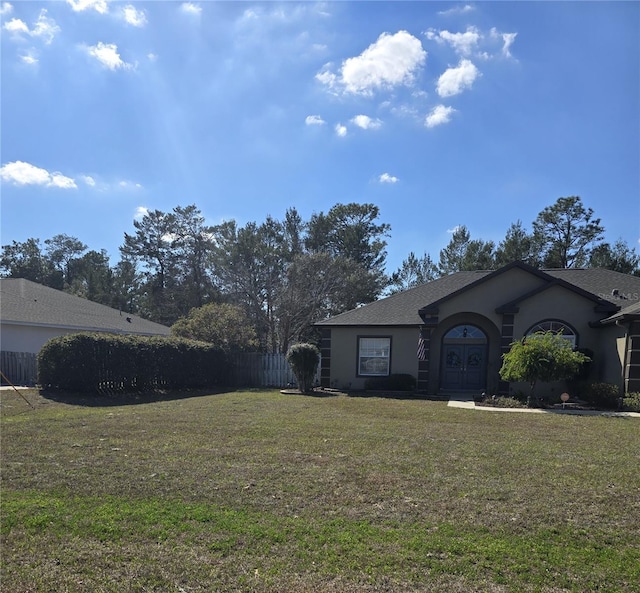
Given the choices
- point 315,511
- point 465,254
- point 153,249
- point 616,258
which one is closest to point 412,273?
point 465,254

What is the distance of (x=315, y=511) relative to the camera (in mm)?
4719

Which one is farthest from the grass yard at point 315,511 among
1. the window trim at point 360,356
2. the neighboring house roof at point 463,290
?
the window trim at point 360,356

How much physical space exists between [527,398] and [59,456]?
13.6 meters

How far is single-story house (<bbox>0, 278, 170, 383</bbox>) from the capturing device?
1950cm

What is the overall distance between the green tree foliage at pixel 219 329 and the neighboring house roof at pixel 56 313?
4147 mm

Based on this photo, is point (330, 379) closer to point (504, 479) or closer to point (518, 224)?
point (504, 479)

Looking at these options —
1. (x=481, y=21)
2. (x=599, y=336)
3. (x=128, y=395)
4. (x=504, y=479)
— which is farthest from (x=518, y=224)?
(x=504, y=479)

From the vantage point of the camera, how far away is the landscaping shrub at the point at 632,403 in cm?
1377

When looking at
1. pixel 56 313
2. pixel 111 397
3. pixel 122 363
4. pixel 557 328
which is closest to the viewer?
pixel 111 397

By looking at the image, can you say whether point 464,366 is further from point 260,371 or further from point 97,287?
point 97,287

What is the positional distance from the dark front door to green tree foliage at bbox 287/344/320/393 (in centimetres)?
514

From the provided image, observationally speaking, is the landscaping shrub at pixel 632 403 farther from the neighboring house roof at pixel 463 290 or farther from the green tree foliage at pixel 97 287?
the green tree foliage at pixel 97 287

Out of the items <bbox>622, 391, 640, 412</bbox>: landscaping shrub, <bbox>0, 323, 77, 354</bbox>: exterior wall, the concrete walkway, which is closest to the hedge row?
<bbox>0, 323, 77, 354</bbox>: exterior wall

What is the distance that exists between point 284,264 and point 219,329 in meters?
12.9
